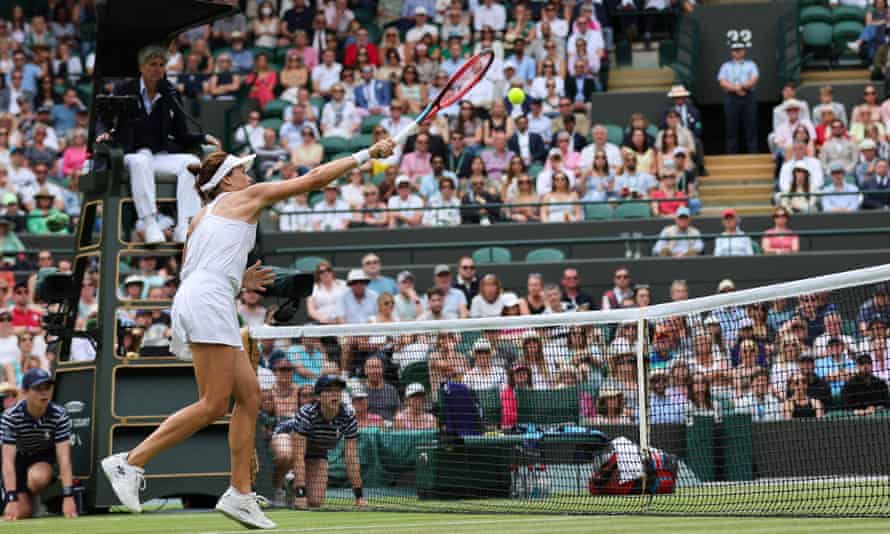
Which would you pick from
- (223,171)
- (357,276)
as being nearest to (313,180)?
(223,171)

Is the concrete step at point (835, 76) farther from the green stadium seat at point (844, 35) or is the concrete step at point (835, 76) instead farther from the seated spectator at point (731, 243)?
the seated spectator at point (731, 243)

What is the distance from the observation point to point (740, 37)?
25.6m

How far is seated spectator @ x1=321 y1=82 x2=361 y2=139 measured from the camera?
23.8 metres

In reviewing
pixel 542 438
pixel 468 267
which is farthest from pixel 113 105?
pixel 468 267

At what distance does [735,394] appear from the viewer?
12.2 meters

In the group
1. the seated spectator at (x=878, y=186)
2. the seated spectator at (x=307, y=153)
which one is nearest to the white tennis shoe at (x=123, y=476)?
the seated spectator at (x=878, y=186)

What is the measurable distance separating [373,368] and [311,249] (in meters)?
7.01

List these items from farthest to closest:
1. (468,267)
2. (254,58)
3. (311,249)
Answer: (254,58) → (311,249) → (468,267)

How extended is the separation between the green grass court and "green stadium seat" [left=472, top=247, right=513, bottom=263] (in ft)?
26.4

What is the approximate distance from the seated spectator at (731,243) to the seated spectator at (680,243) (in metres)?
0.29

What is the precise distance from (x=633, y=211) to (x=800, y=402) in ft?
29.0

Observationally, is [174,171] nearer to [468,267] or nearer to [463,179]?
[468,267]

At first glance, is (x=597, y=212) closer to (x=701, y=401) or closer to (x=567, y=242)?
(x=567, y=242)

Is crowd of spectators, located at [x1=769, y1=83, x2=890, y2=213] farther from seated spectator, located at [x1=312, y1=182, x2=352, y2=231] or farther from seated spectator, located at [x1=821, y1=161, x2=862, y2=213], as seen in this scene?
seated spectator, located at [x1=312, y1=182, x2=352, y2=231]
